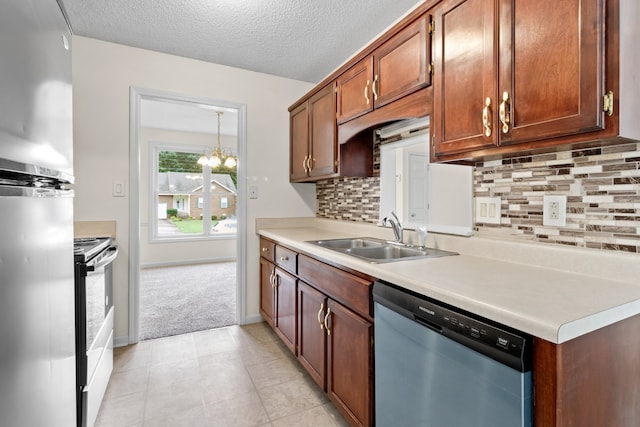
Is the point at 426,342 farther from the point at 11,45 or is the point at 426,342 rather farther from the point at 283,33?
the point at 283,33

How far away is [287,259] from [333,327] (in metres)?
0.74

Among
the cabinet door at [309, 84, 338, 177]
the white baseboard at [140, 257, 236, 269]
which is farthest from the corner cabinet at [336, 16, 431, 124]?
the white baseboard at [140, 257, 236, 269]

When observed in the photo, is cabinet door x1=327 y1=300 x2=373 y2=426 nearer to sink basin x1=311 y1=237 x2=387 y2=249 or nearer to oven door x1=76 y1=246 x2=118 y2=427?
sink basin x1=311 y1=237 x2=387 y2=249

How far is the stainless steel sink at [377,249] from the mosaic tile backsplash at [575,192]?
0.30 m

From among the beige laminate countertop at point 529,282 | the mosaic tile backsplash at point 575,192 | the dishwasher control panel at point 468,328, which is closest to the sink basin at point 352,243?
the beige laminate countertop at point 529,282

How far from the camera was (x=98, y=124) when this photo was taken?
2.45 metres

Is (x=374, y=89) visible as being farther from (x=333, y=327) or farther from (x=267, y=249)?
(x=267, y=249)

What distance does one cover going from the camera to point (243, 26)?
2.23 metres

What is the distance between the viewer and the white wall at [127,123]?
241 cm

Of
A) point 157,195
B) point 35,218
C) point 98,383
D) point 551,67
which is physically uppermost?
point 551,67

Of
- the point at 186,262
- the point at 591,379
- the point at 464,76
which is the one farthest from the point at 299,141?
the point at 186,262

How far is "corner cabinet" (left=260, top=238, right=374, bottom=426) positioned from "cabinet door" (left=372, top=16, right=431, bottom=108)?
96 cm

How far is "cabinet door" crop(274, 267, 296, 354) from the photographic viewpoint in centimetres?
214

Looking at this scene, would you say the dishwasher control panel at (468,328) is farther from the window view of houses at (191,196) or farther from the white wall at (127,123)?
the window view of houses at (191,196)
